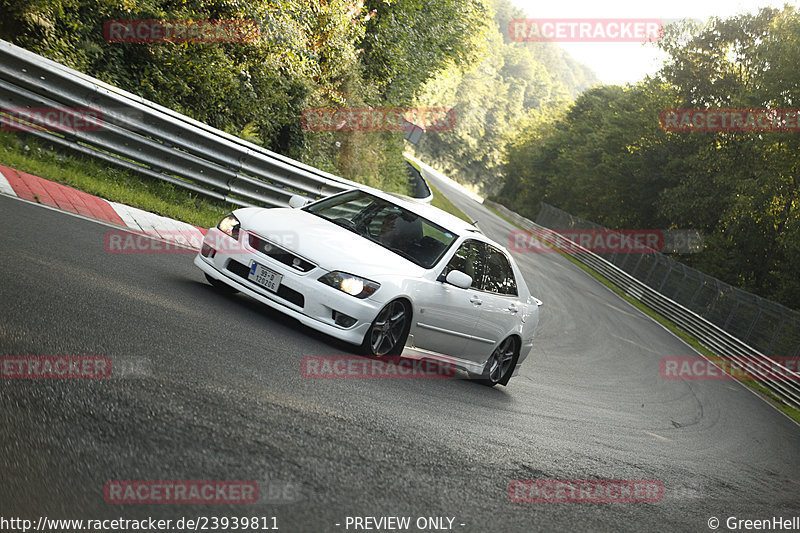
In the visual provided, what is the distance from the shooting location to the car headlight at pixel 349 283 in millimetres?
7238

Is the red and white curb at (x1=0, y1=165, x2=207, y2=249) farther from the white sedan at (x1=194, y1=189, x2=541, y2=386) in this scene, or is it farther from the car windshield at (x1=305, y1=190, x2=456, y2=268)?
the car windshield at (x1=305, y1=190, x2=456, y2=268)

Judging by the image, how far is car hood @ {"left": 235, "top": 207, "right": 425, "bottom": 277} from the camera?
7.40 m

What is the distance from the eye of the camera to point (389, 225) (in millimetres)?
8562

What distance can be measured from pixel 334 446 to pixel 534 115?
109934 millimetres

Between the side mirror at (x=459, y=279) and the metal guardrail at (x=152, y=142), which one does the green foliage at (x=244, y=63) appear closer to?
the metal guardrail at (x=152, y=142)

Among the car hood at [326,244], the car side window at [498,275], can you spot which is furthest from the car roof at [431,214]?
the car hood at [326,244]

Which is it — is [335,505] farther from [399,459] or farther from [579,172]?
[579,172]

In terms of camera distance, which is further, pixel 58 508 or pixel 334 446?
pixel 334 446

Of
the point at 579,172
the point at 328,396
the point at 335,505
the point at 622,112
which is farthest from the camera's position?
the point at 579,172

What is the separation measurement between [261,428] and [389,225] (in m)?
4.29

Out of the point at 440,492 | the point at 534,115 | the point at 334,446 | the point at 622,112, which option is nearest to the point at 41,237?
the point at 334,446

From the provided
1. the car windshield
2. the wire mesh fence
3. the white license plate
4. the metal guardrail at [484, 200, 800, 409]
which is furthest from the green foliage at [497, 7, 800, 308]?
the white license plate

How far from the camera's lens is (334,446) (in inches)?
185

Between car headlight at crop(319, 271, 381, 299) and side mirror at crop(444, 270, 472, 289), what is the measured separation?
1.11 metres
